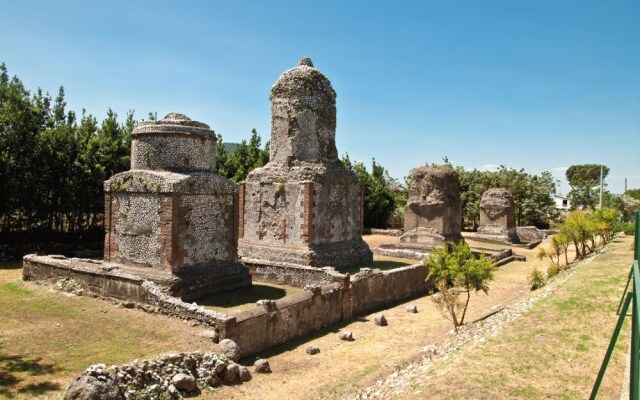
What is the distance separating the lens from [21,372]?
7.70 m

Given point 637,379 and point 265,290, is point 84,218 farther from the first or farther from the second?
point 637,379

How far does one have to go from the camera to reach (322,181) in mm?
19500

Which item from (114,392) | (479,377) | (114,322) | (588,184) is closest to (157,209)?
(114,322)

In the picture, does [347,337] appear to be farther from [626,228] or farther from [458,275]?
[626,228]

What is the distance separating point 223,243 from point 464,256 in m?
7.38

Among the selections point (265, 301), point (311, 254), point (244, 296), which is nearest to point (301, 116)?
point (311, 254)

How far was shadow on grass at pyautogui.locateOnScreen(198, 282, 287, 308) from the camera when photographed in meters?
12.9

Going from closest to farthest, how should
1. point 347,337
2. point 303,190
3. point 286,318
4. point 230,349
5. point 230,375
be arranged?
point 230,375 < point 230,349 < point 286,318 < point 347,337 < point 303,190

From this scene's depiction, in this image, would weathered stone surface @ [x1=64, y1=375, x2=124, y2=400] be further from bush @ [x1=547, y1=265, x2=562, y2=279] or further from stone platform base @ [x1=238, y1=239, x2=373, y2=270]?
bush @ [x1=547, y1=265, x2=562, y2=279]

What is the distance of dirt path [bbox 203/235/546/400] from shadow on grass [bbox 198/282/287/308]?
251cm

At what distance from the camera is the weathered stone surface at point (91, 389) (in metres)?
6.53

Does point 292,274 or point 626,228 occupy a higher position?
point 626,228

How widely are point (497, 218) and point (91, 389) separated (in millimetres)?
31604

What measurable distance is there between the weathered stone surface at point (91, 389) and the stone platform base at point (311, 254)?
33.4 feet
